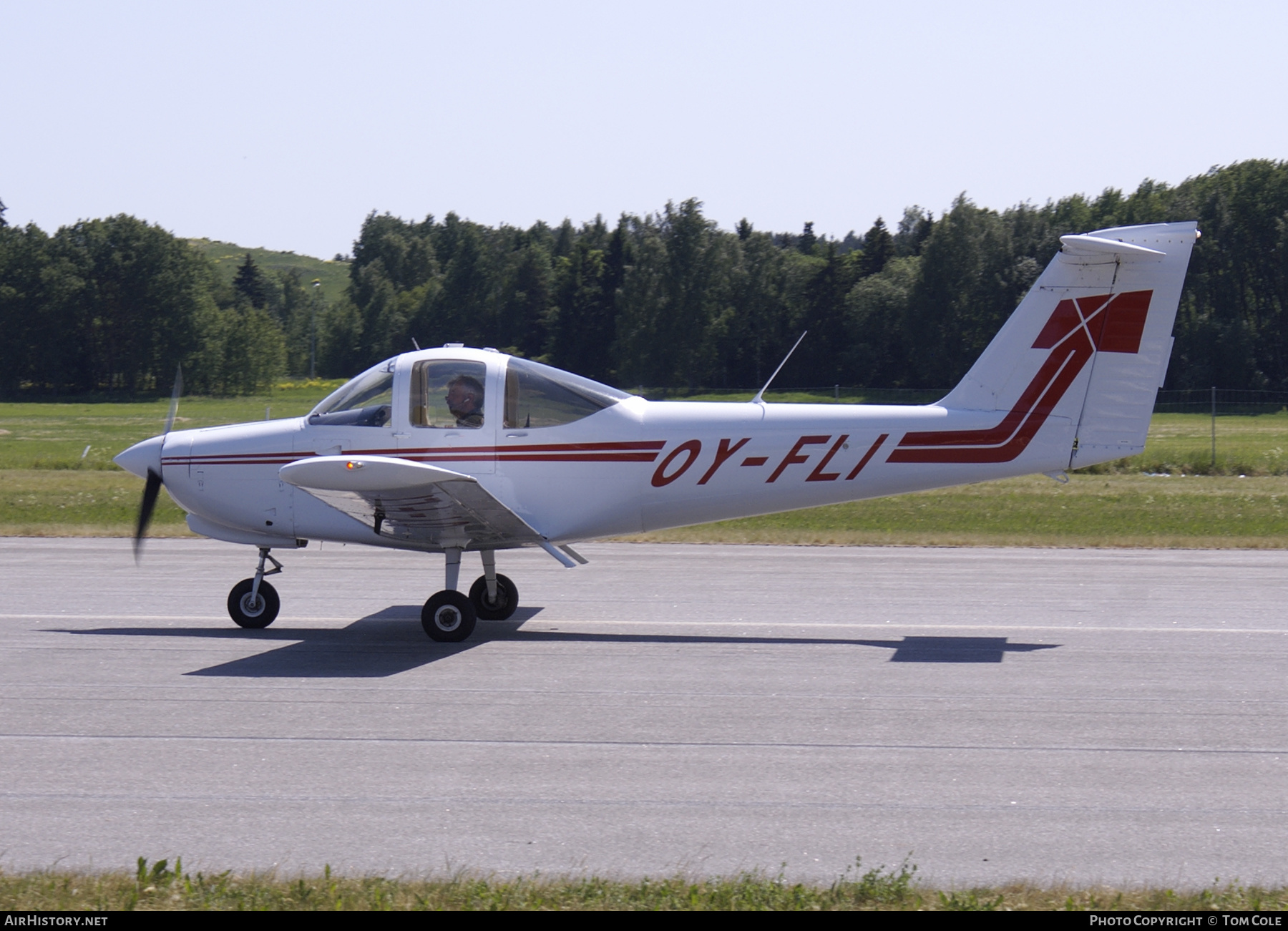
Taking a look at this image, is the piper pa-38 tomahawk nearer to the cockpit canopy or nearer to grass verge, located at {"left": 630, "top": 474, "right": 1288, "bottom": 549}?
the cockpit canopy

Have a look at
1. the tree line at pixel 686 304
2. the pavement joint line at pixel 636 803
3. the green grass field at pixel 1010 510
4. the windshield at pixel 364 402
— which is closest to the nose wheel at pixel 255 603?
the windshield at pixel 364 402

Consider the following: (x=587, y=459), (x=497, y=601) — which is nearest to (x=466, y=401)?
(x=587, y=459)

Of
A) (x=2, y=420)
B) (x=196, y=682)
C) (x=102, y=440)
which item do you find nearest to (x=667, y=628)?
(x=196, y=682)

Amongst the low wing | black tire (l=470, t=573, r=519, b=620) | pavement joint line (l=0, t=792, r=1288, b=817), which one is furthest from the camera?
black tire (l=470, t=573, r=519, b=620)

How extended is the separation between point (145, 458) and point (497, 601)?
10.2 feet

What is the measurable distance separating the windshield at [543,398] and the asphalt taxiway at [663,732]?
174 cm

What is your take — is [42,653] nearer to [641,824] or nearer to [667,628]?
[667,628]

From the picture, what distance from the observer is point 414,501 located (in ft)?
27.9

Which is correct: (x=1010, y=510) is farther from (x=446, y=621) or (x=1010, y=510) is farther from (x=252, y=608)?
(x=252, y=608)

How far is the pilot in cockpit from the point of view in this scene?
9336mm

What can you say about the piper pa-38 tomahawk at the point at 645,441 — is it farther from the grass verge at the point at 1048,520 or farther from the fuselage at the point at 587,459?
the grass verge at the point at 1048,520

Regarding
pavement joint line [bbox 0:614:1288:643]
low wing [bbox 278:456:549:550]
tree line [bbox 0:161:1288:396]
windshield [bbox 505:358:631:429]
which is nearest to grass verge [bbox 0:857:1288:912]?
low wing [bbox 278:456:549:550]

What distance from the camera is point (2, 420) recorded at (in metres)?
54.9

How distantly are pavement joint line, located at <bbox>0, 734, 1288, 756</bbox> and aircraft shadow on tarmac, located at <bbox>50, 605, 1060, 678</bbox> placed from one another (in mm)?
1532
